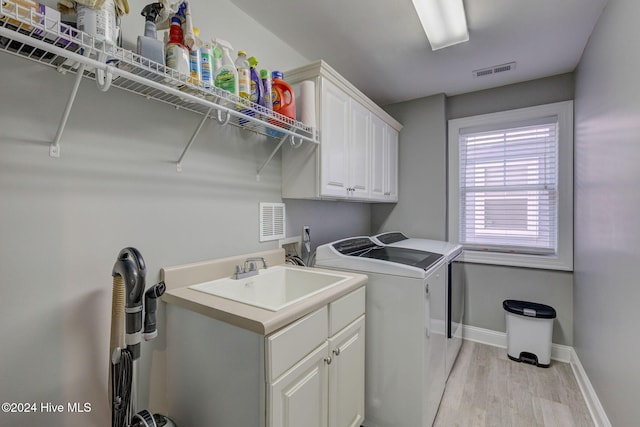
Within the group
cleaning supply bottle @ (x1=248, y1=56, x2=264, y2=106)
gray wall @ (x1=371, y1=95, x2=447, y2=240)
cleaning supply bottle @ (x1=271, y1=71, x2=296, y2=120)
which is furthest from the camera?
gray wall @ (x1=371, y1=95, x2=447, y2=240)

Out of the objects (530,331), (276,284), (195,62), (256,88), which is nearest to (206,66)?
(195,62)

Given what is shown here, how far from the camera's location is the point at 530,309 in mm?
2400

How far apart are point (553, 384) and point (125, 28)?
3.36 metres

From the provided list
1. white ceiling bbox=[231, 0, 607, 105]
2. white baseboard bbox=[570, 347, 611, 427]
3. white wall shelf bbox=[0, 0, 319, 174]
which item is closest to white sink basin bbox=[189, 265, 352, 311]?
white wall shelf bbox=[0, 0, 319, 174]

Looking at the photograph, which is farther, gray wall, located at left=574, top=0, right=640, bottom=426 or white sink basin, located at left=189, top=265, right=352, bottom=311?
white sink basin, located at left=189, top=265, right=352, bottom=311

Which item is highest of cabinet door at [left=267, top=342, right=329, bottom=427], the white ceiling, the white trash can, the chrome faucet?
the white ceiling

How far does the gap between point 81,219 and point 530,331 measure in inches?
122

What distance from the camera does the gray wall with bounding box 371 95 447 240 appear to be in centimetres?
288

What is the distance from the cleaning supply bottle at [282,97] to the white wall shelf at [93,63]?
110mm

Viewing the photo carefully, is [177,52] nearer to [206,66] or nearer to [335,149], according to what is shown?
[206,66]

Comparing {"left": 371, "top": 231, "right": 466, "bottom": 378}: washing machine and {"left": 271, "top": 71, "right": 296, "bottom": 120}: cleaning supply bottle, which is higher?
{"left": 271, "top": 71, "right": 296, "bottom": 120}: cleaning supply bottle

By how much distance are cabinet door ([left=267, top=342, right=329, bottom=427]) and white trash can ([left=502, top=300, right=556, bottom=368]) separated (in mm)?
2018

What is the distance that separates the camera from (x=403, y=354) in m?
1.59

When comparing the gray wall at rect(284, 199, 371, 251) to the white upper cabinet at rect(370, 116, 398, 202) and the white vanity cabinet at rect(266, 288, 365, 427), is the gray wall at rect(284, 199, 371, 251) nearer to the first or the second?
the white upper cabinet at rect(370, 116, 398, 202)
